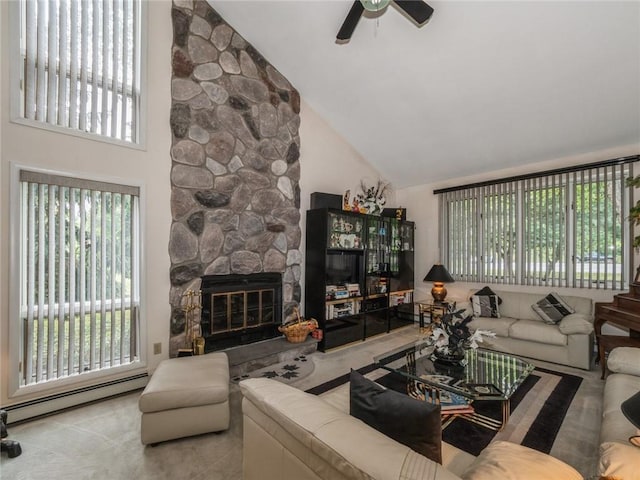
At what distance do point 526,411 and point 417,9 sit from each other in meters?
3.32

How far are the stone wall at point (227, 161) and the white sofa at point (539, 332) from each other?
103 inches

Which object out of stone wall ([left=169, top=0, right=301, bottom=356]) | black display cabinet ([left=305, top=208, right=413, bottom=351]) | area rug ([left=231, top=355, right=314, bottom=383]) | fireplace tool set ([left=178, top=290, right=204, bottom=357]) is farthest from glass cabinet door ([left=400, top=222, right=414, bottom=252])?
fireplace tool set ([left=178, top=290, right=204, bottom=357])

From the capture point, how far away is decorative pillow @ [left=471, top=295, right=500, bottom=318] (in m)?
4.02

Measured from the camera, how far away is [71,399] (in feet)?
8.28

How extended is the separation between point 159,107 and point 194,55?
29.7 inches

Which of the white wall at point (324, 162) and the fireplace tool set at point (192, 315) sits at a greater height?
the white wall at point (324, 162)

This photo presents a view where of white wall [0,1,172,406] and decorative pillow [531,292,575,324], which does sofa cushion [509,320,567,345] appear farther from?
white wall [0,1,172,406]

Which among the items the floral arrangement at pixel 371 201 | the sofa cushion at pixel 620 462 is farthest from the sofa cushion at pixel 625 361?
the floral arrangement at pixel 371 201

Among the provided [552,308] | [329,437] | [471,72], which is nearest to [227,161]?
[471,72]

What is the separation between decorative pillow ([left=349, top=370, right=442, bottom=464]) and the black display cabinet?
271 cm

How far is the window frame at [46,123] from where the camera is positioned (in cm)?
230

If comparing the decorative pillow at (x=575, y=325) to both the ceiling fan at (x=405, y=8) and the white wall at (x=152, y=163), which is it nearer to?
the ceiling fan at (x=405, y=8)

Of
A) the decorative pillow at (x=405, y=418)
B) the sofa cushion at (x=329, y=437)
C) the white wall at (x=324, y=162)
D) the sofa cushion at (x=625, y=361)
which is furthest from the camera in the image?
the white wall at (x=324, y=162)

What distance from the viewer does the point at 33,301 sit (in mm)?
2410
